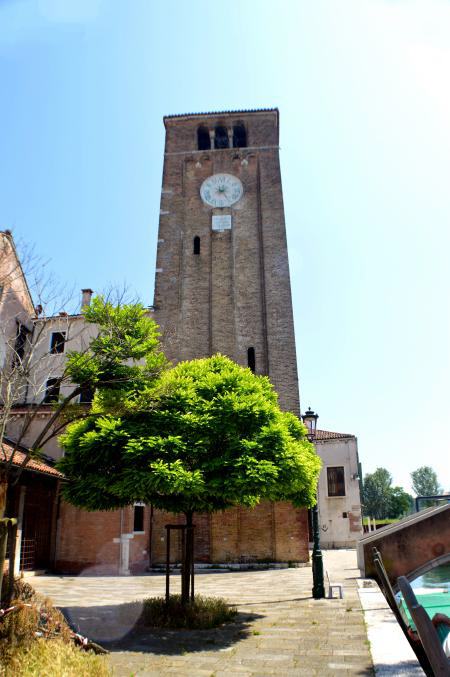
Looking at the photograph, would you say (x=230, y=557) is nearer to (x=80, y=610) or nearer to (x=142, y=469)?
→ (x=80, y=610)

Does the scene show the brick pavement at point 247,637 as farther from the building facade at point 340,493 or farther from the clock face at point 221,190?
the building facade at point 340,493

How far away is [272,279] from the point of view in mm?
25125

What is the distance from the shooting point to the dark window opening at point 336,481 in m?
34.3

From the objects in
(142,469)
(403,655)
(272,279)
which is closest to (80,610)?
(142,469)

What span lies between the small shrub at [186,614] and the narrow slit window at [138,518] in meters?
11.5

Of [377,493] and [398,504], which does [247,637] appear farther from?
[377,493]

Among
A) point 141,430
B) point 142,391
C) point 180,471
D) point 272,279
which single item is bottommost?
point 180,471

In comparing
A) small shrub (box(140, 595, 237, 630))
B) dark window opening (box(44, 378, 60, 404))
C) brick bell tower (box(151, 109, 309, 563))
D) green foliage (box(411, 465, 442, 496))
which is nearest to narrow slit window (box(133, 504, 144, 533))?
brick bell tower (box(151, 109, 309, 563))

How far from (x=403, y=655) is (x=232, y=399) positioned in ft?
16.5

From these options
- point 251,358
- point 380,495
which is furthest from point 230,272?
point 380,495

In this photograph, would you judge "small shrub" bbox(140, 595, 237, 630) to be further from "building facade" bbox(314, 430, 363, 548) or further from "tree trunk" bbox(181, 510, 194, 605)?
"building facade" bbox(314, 430, 363, 548)

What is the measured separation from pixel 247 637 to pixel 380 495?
80421mm

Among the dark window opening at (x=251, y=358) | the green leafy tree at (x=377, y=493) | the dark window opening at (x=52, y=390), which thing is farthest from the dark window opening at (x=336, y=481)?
the green leafy tree at (x=377, y=493)

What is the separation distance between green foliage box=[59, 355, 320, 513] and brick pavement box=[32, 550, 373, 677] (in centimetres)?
213
